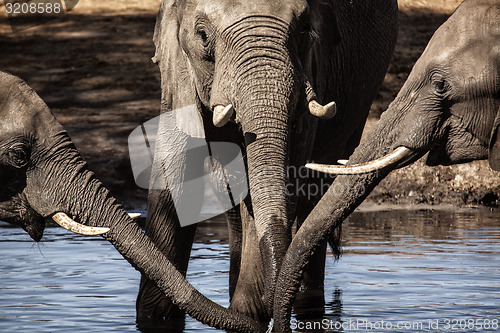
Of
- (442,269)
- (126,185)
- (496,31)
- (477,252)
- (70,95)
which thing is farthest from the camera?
(70,95)

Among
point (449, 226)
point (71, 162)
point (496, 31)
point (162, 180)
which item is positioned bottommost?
point (449, 226)

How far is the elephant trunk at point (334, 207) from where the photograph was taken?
5184mm

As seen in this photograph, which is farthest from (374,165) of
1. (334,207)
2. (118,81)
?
(118,81)

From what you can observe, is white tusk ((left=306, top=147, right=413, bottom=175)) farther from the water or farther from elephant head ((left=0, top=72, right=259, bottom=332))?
the water

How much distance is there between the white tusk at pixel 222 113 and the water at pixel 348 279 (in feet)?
4.57

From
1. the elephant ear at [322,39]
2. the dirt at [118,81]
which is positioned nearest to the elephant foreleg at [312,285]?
the elephant ear at [322,39]

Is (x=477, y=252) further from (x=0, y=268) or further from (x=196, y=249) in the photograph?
(x=0, y=268)

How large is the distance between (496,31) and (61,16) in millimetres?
12834

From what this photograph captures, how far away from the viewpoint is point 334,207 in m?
5.21

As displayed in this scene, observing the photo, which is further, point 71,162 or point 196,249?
point 196,249

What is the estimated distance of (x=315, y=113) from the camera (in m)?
5.36

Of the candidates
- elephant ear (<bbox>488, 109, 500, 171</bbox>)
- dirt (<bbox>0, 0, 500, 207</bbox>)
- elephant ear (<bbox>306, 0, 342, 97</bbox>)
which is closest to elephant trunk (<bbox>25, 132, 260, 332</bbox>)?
elephant ear (<bbox>306, 0, 342, 97</bbox>)

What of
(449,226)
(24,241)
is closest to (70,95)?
(24,241)

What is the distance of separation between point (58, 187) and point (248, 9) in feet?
4.28
